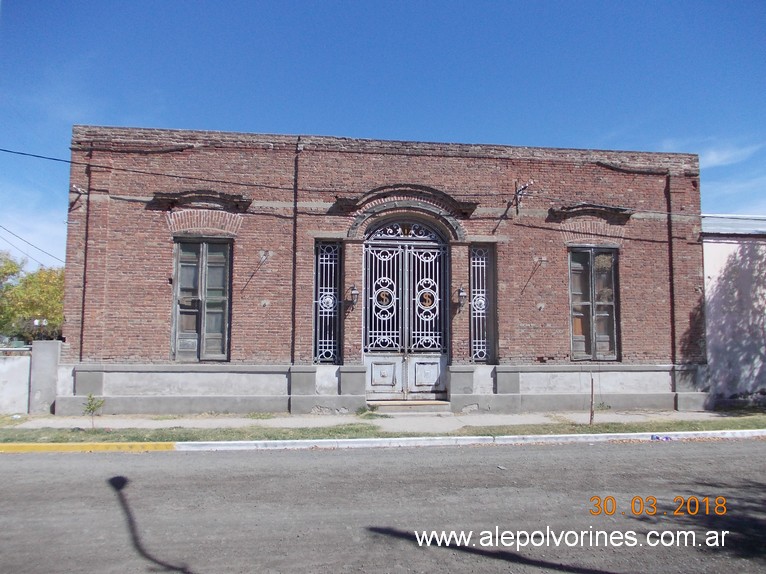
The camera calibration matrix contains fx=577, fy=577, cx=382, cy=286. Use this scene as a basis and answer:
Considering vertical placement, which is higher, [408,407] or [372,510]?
[408,407]

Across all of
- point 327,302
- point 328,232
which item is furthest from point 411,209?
point 327,302

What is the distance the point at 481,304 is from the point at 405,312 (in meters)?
1.74

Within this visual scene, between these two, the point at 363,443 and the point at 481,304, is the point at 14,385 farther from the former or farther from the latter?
the point at 481,304

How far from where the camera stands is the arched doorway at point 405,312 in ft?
41.1

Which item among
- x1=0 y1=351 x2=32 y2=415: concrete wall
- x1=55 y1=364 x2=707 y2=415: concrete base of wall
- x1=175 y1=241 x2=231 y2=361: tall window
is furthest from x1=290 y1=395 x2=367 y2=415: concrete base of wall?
x1=0 y1=351 x2=32 y2=415: concrete wall

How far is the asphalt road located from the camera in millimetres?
4395

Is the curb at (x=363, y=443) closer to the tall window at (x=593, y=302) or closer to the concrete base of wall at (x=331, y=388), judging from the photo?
the concrete base of wall at (x=331, y=388)

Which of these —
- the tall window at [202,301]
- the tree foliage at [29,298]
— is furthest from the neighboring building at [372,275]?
the tree foliage at [29,298]

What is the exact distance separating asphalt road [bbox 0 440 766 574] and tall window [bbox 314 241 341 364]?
4100 millimetres

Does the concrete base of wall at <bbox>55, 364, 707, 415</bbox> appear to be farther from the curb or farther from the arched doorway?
the curb

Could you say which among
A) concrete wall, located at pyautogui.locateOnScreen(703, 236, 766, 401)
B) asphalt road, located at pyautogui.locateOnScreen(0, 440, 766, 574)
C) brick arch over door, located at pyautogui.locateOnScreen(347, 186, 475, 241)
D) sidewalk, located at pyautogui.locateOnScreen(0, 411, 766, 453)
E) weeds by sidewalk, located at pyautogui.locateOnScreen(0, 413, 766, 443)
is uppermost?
brick arch over door, located at pyautogui.locateOnScreen(347, 186, 475, 241)

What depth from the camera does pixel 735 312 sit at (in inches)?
528

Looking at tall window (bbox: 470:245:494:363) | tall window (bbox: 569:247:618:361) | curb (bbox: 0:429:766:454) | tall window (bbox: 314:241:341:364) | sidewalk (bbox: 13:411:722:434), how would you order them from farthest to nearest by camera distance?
tall window (bbox: 569:247:618:361) → tall window (bbox: 470:245:494:363) → tall window (bbox: 314:241:341:364) → sidewalk (bbox: 13:411:722:434) → curb (bbox: 0:429:766:454)

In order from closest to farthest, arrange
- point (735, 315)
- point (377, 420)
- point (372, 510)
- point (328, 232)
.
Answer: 1. point (372, 510)
2. point (377, 420)
3. point (328, 232)
4. point (735, 315)
